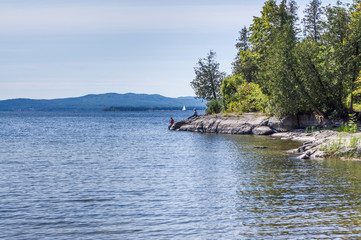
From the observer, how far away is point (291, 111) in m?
47.8

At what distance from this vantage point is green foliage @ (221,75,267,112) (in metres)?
58.0

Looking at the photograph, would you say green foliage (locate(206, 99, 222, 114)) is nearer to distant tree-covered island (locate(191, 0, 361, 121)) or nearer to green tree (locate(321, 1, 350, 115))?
distant tree-covered island (locate(191, 0, 361, 121))

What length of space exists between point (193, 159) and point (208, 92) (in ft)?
164

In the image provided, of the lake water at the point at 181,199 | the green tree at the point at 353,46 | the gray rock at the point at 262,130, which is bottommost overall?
the lake water at the point at 181,199

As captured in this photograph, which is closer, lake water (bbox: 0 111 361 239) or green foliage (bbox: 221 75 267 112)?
lake water (bbox: 0 111 361 239)

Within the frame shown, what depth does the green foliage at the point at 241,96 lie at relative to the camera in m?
58.0

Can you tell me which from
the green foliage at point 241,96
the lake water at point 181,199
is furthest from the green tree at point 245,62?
the lake water at point 181,199

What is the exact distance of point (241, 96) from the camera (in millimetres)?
65938

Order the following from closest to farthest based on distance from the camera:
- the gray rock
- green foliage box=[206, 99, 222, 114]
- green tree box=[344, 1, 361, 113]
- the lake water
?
the lake water
green tree box=[344, 1, 361, 113]
the gray rock
green foliage box=[206, 99, 222, 114]

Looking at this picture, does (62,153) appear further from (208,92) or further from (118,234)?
(208,92)

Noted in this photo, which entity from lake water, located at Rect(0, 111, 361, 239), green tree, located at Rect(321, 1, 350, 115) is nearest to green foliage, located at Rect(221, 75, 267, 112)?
green tree, located at Rect(321, 1, 350, 115)

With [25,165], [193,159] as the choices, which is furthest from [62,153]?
[193,159]

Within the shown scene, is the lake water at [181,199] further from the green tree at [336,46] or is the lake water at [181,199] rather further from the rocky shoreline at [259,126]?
the green tree at [336,46]

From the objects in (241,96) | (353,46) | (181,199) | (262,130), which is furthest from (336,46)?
(181,199)
